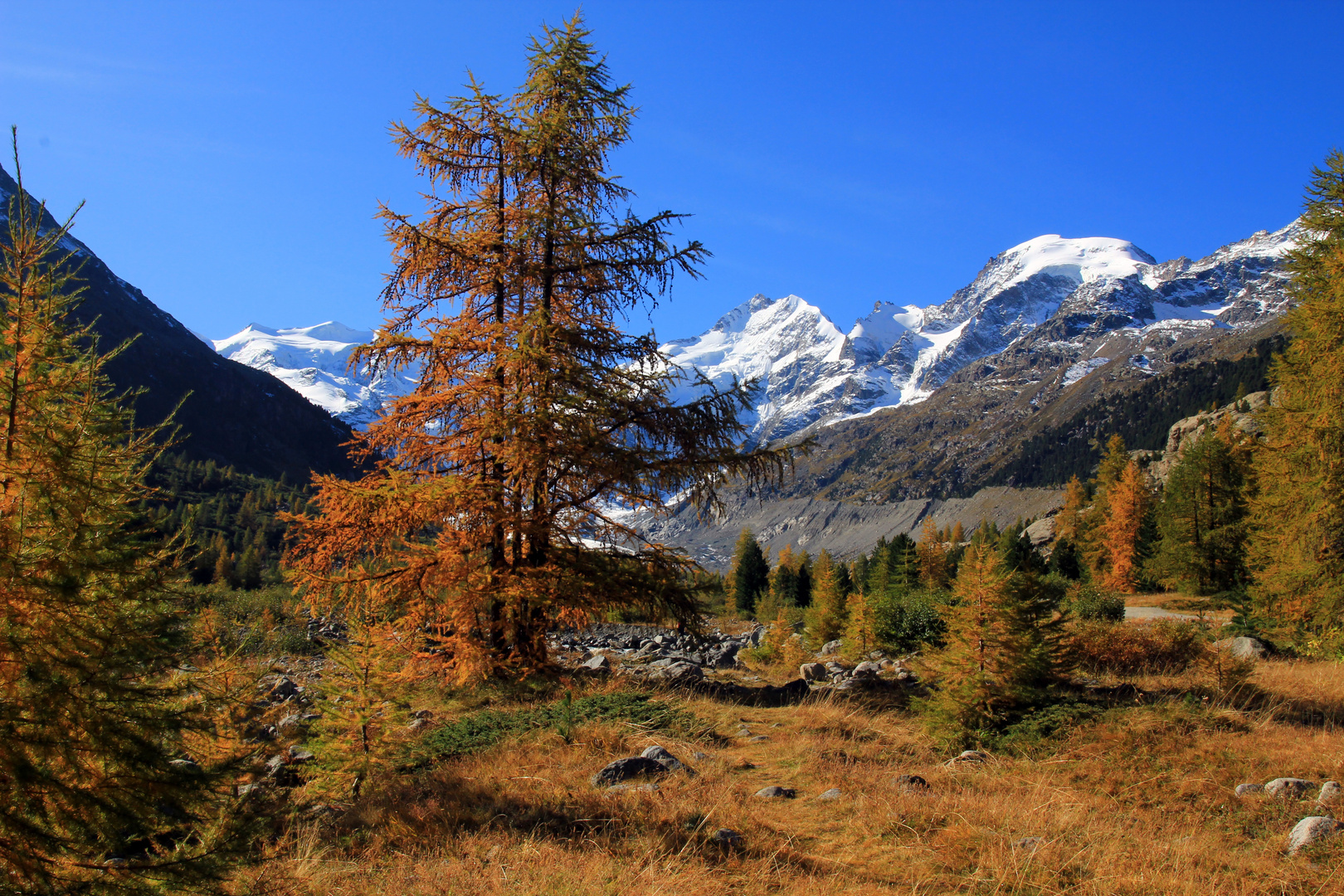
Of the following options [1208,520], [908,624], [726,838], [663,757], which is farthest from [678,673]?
[1208,520]

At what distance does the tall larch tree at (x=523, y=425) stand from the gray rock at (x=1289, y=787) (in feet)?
19.9

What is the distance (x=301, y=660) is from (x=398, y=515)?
43.3 feet

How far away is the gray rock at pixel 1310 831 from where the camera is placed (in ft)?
15.3

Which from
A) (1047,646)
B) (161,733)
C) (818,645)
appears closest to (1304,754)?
(1047,646)

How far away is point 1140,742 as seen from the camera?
22.9 ft

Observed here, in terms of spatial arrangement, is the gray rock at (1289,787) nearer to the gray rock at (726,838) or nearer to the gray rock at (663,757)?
the gray rock at (726,838)

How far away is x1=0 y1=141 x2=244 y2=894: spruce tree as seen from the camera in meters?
3.38

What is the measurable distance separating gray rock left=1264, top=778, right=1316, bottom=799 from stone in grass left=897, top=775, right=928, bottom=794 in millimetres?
2961

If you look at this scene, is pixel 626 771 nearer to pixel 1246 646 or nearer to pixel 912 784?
pixel 912 784

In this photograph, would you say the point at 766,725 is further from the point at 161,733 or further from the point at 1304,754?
the point at 161,733

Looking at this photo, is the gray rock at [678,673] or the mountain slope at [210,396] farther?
the mountain slope at [210,396]

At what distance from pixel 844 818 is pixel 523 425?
5.79m

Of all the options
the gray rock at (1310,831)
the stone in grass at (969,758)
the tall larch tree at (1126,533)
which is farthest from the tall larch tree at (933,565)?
the gray rock at (1310,831)

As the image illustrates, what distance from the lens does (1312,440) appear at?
15336 mm
